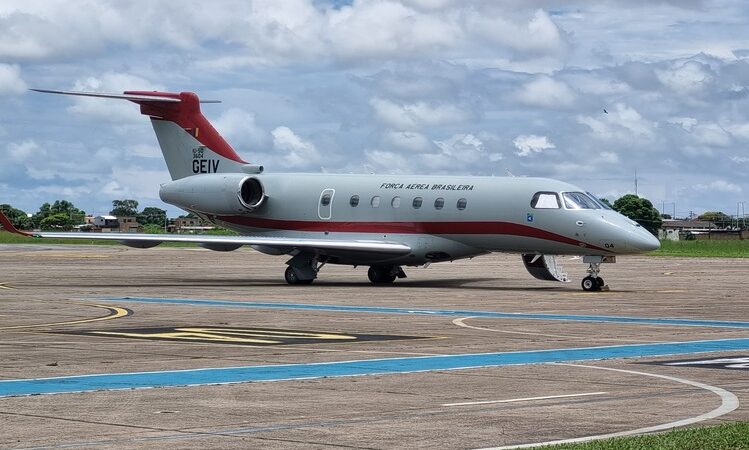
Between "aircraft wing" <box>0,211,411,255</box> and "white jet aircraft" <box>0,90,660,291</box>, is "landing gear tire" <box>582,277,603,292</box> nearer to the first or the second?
"white jet aircraft" <box>0,90,660,291</box>

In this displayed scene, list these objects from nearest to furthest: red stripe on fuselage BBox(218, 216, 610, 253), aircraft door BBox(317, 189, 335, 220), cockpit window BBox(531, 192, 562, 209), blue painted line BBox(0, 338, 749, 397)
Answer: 1. blue painted line BBox(0, 338, 749, 397)
2. cockpit window BBox(531, 192, 562, 209)
3. red stripe on fuselage BBox(218, 216, 610, 253)
4. aircraft door BBox(317, 189, 335, 220)

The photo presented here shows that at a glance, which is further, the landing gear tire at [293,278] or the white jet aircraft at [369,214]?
the landing gear tire at [293,278]

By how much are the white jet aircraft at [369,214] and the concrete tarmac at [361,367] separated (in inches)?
96.5

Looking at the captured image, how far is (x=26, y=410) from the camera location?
13.1 metres

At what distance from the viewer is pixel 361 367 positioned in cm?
1750

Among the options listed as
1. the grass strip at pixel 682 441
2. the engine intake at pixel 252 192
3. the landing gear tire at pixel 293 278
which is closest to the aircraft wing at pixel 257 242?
the landing gear tire at pixel 293 278

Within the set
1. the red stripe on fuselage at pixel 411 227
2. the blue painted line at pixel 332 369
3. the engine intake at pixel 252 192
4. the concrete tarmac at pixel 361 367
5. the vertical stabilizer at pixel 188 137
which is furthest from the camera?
the vertical stabilizer at pixel 188 137

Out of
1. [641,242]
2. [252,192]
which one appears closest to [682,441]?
[641,242]

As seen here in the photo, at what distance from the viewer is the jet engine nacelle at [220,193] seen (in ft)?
148

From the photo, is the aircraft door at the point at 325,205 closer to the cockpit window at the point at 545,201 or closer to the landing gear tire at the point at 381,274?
the landing gear tire at the point at 381,274

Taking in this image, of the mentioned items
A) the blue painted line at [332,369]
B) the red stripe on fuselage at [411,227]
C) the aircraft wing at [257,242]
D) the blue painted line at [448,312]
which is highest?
the red stripe on fuselage at [411,227]

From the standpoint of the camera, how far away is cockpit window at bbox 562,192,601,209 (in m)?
38.5

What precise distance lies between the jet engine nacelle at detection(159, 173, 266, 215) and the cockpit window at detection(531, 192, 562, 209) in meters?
10.9

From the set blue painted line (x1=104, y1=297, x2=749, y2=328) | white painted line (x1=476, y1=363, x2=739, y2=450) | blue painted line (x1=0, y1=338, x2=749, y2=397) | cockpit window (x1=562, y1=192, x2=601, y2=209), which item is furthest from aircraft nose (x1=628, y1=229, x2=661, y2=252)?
white painted line (x1=476, y1=363, x2=739, y2=450)
